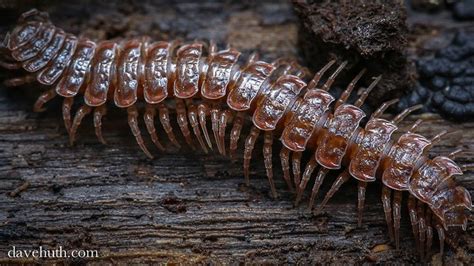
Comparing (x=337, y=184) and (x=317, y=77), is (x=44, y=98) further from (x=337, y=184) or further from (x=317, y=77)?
(x=337, y=184)

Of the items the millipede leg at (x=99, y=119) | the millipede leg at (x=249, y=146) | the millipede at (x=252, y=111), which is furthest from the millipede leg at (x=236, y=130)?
the millipede leg at (x=99, y=119)

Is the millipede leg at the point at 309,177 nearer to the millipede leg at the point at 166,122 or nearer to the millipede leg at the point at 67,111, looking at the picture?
the millipede leg at the point at 166,122

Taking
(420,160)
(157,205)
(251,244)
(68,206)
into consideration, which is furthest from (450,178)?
(68,206)

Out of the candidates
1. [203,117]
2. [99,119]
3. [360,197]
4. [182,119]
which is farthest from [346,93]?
[99,119]

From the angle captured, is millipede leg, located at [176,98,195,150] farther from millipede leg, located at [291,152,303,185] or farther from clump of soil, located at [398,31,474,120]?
clump of soil, located at [398,31,474,120]

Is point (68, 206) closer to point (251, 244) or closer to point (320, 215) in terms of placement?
point (251, 244)
